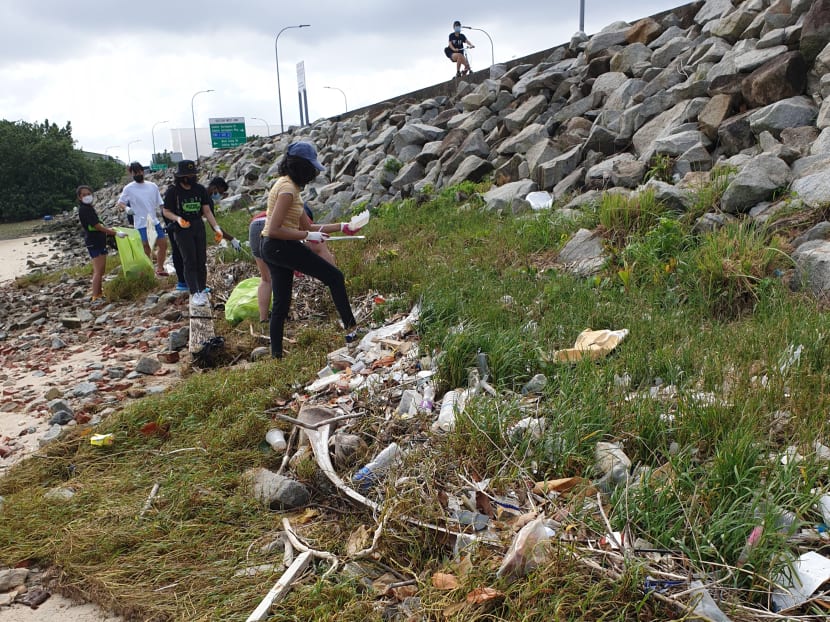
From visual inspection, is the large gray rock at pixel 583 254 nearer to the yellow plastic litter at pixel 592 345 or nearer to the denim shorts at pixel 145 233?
the yellow plastic litter at pixel 592 345

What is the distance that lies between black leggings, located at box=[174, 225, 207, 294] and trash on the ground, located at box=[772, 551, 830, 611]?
20.3 ft

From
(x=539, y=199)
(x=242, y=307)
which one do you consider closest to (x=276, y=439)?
(x=242, y=307)

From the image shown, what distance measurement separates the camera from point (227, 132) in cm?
3759

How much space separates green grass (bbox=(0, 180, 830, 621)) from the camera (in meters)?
2.29

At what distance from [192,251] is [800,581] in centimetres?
652

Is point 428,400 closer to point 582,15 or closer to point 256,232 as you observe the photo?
point 256,232

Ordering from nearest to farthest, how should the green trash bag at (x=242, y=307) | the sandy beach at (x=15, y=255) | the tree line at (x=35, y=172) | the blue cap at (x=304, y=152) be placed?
the blue cap at (x=304, y=152) → the green trash bag at (x=242, y=307) → the sandy beach at (x=15, y=255) → the tree line at (x=35, y=172)

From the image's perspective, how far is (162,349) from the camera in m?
6.80

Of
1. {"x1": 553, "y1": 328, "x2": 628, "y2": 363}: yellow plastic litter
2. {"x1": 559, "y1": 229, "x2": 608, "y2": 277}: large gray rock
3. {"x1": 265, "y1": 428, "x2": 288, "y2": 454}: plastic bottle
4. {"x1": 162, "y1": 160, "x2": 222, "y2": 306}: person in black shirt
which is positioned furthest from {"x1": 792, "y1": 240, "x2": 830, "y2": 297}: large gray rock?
{"x1": 162, "y1": 160, "x2": 222, "y2": 306}: person in black shirt

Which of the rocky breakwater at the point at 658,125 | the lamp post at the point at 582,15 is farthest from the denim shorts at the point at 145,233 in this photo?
the lamp post at the point at 582,15

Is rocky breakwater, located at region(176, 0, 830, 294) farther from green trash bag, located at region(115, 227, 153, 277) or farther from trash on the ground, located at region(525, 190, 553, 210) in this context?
green trash bag, located at region(115, 227, 153, 277)

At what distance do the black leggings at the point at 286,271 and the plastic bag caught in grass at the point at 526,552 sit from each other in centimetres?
318

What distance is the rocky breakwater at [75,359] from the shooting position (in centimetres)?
494

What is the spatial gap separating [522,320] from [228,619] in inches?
116
